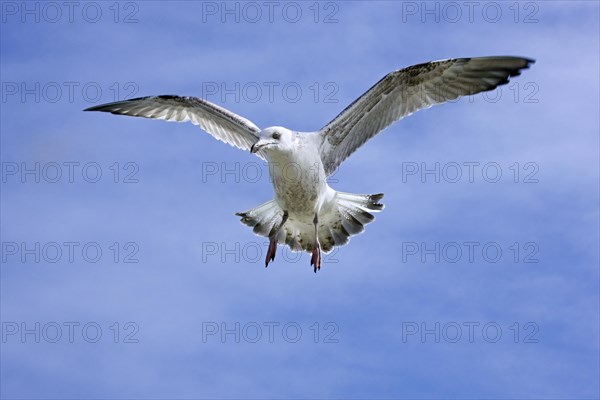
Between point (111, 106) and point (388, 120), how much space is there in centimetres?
425

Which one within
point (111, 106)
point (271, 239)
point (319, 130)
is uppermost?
point (111, 106)

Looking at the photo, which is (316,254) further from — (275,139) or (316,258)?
(275,139)

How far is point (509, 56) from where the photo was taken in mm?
12625

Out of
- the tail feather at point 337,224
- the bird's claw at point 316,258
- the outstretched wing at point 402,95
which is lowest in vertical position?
the bird's claw at point 316,258

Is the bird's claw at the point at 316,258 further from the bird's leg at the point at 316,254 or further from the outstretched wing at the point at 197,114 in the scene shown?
the outstretched wing at the point at 197,114

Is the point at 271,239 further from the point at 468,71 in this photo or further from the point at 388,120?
the point at 468,71

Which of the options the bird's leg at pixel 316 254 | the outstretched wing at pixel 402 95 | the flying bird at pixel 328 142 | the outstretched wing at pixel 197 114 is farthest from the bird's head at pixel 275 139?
the bird's leg at pixel 316 254

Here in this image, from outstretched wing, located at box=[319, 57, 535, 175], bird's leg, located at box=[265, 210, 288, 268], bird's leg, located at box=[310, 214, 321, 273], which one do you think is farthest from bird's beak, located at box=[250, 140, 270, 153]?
bird's leg, located at box=[310, 214, 321, 273]

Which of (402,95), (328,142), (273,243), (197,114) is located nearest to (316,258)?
(273,243)

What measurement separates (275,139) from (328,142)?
0.99 meters

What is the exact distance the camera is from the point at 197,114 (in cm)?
1468

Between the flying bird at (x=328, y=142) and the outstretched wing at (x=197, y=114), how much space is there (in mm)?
19

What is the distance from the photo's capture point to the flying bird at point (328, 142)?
1282 cm

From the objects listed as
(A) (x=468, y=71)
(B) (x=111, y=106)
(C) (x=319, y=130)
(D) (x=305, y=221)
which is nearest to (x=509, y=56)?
(A) (x=468, y=71)
